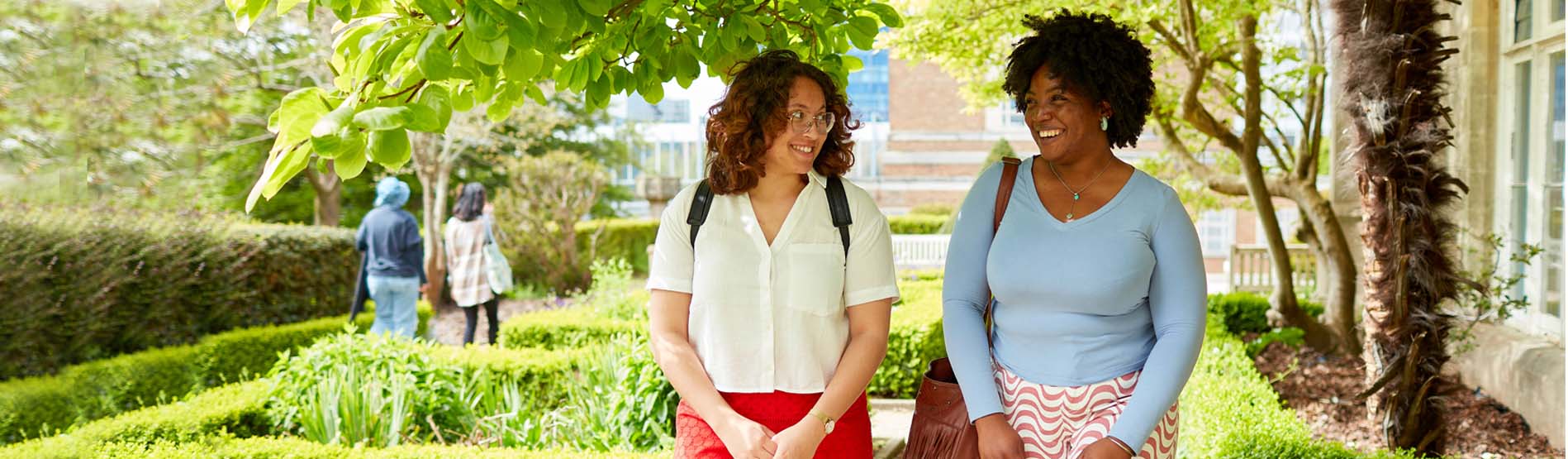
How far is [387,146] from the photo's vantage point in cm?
171

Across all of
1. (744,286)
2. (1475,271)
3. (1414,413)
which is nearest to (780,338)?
(744,286)

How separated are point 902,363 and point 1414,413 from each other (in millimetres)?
3134

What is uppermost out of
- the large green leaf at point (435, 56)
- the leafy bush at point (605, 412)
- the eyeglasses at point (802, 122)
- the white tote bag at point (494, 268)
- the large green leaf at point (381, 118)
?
the large green leaf at point (435, 56)

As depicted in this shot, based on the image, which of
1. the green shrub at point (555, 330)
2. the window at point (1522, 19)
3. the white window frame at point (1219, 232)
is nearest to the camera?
the window at point (1522, 19)

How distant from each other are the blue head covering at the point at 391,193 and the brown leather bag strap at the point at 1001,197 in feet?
22.6

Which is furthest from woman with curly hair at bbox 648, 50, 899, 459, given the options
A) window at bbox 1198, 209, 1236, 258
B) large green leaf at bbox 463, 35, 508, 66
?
window at bbox 1198, 209, 1236, 258

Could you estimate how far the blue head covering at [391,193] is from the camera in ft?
27.2

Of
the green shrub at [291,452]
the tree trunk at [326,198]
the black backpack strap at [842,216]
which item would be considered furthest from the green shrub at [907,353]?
the tree trunk at [326,198]

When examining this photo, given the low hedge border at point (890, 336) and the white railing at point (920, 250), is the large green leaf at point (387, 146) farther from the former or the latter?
the white railing at point (920, 250)

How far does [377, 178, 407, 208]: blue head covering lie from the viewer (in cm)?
830

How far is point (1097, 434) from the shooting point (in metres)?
2.04

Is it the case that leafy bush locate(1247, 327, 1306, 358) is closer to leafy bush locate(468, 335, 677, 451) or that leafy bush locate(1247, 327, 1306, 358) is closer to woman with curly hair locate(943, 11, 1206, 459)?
leafy bush locate(468, 335, 677, 451)

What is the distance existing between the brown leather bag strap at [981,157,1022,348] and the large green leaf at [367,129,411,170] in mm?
1144

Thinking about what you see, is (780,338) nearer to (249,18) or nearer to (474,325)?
(249,18)
